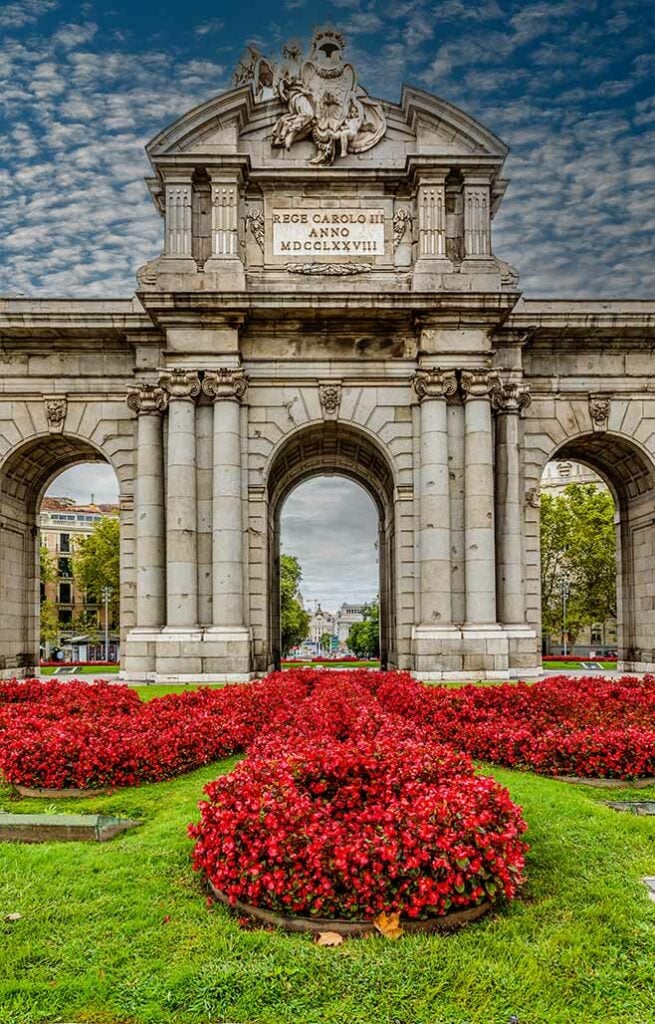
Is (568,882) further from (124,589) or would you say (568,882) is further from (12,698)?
(124,589)

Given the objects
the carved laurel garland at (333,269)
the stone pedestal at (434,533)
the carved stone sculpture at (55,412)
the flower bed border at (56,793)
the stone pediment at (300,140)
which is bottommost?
the flower bed border at (56,793)

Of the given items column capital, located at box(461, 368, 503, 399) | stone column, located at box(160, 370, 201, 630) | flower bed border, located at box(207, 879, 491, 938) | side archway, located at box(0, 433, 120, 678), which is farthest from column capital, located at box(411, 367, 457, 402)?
flower bed border, located at box(207, 879, 491, 938)

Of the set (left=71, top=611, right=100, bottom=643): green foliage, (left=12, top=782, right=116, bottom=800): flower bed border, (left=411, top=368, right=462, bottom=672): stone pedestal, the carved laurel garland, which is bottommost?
(left=71, top=611, right=100, bottom=643): green foliage

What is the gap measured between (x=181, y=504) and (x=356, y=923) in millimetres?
18444

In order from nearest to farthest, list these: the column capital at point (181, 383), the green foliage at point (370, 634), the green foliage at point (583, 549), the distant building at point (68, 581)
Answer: the column capital at point (181, 383) → the green foliage at point (583, 549) → the distant building at point (68, 581) → the green foliage at point (370, 634)

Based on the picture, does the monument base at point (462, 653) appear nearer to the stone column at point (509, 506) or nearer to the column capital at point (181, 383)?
the stone column at point (509, 506)

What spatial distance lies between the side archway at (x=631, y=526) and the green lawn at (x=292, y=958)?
2139cm

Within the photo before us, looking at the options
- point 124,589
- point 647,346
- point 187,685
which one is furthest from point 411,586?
point 647,346

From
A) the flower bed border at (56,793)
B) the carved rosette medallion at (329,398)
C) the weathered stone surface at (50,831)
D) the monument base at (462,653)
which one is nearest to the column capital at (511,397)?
the carved rosette medallion at (329,398)

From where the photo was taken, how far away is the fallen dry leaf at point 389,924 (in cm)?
668

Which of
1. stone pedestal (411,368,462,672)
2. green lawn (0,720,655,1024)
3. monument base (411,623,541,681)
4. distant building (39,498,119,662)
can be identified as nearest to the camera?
green lawn (0,720,655,1024)

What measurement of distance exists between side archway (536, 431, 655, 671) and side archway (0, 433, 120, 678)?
16.1 m

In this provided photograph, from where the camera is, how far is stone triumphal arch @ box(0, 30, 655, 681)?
24359 mm

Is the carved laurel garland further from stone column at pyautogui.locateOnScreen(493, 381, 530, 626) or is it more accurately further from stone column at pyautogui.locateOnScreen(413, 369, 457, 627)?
stone column at pyautogui.locateOnScreen(493, 381, 530, 626)
